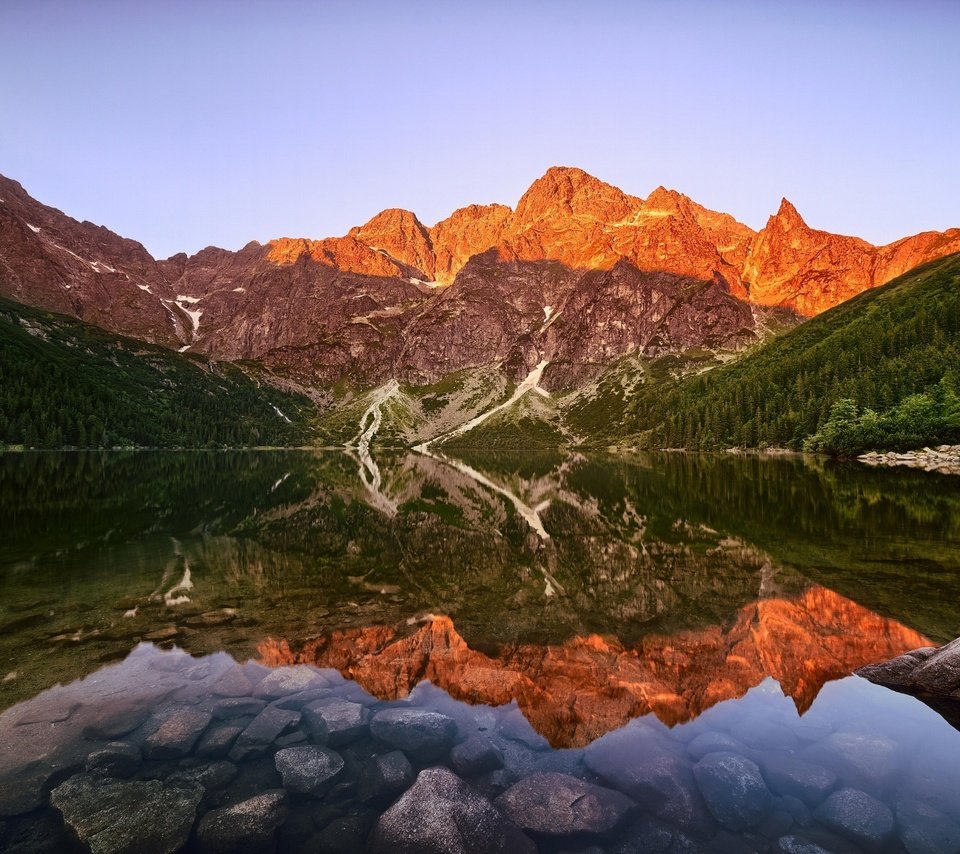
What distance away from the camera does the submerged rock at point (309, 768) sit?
10570 millimetres

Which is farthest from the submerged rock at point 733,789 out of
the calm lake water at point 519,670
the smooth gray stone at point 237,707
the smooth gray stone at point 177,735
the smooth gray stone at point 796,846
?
the smooth gray stone at point 177,735

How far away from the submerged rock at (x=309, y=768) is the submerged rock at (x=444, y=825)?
1.66 meters

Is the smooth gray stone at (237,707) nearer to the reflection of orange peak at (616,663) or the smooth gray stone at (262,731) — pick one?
A: the smooth gray stone at (262,731)

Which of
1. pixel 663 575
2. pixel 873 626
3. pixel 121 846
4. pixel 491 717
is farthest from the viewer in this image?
pixel 663 575

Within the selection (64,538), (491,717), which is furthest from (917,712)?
(64,538)

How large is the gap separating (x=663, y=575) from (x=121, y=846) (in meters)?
23.9

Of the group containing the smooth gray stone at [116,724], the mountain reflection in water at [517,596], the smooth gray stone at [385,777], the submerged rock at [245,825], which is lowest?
the mountain reflection in water at [517,596]

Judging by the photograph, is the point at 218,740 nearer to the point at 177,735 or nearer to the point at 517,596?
the point at 177,735

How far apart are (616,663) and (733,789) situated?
21.7 ft

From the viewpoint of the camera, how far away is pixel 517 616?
21922 millimetres

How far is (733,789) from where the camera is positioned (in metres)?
10.6

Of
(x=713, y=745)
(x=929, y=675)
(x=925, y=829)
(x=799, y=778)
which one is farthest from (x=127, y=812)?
(x=929, y=675)

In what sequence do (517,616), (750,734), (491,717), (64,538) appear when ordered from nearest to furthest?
(750,734)
(491,717)
(517,616)
(64,538)

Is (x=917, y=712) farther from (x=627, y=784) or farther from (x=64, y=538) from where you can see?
(x=64, y=538)
